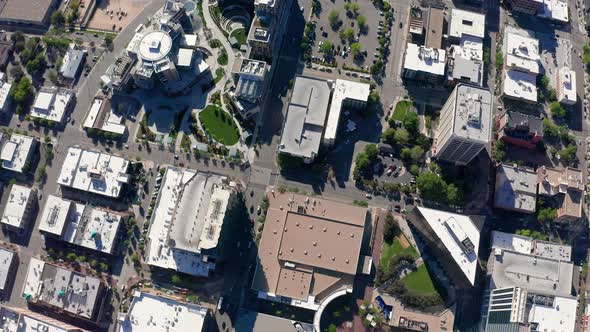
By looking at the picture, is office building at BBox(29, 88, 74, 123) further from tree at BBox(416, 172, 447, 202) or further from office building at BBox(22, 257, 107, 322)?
tree at BBox(416, 172, 447, 202)

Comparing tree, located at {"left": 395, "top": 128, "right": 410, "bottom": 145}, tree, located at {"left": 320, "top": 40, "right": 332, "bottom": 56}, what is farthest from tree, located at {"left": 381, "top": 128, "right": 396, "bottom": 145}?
tree, located at {"left": 320, "top": 40, "right": 332, "bottom": 56}

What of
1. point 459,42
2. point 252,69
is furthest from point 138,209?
point 459,42

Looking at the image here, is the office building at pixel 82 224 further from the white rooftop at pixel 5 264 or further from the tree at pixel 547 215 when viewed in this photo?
the tree at pixel 547 215

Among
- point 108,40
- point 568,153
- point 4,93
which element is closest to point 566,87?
point 568,153

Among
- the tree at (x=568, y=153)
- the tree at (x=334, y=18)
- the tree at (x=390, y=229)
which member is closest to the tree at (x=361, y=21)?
the tree at (x=334, y=18)

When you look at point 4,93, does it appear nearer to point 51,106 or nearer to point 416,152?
point 51,106

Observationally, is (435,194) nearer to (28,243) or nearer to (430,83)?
(430,83)
